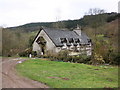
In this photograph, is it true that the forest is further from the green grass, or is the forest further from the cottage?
the green grass

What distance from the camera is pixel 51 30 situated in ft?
112

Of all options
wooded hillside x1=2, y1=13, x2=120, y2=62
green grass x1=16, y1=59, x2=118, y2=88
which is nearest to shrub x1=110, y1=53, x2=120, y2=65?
wooded hillside x1=2, y1=13, x2=120, y2=62

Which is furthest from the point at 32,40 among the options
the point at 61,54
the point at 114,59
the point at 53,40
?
the point at 114,59

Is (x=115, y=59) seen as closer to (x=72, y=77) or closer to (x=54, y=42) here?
(x=72, y=77)

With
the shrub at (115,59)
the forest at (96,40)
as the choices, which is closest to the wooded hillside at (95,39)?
the forest at (96,40)

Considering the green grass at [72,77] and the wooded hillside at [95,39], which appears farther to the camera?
the wooded hillside at [95,39]

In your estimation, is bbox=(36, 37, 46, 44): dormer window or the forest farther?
bbox=(36, 37, 46, 44): dormer window

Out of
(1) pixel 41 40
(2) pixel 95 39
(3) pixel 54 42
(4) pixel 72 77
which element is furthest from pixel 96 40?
(4) pixel 72 77

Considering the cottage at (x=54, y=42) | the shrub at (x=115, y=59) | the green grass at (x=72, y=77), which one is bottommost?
the green grass at (x=72, y=77)

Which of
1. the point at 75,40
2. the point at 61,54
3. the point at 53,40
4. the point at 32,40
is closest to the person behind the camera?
the point at 61,54

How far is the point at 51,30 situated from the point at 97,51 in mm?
15891

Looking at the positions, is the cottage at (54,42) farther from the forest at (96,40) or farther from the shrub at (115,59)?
the shrub at (115,59)

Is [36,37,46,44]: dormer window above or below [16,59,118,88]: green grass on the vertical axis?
above

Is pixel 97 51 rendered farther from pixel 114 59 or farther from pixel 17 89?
pixel 17 89
